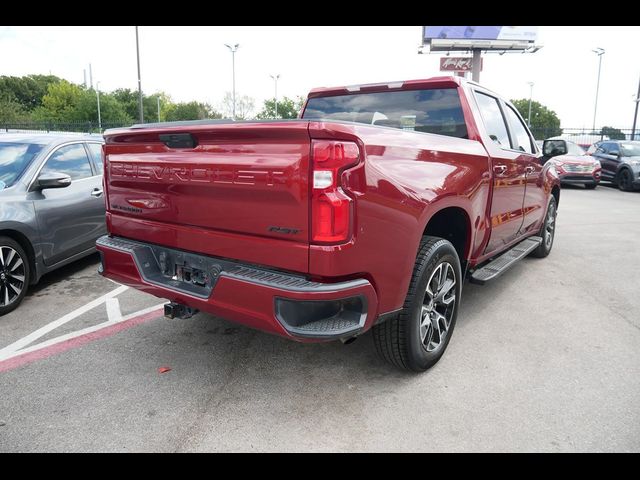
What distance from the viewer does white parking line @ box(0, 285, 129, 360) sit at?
3.45 m

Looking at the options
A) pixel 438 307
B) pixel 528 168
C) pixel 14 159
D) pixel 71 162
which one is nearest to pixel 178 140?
pixel 438 307

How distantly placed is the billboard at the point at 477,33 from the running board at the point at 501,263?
35000 mm

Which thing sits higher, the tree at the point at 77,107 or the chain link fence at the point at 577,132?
the tree at the point at 77,107

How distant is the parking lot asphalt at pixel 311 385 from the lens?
8.02 ft

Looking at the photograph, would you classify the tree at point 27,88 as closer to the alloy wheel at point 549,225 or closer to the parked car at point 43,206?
the parked car at point 43,206

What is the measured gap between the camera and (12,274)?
4.19 metres

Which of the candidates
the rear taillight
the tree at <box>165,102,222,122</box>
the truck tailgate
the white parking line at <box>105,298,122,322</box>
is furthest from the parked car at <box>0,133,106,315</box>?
the tree at <box>165,102,222,122</box>

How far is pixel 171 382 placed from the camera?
9.86ft

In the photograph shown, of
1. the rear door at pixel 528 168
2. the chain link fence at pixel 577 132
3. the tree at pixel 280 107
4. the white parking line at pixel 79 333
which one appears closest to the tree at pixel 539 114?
the tree at pixel 280 107

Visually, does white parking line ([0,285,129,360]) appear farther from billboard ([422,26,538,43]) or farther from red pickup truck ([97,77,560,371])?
billboard ([422,26,538,43])

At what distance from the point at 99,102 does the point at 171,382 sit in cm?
6839

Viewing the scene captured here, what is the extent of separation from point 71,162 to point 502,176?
4440mm

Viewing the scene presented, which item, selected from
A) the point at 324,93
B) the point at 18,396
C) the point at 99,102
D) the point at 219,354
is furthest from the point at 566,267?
the point at 99,102

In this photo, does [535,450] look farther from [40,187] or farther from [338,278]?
[40,187]
